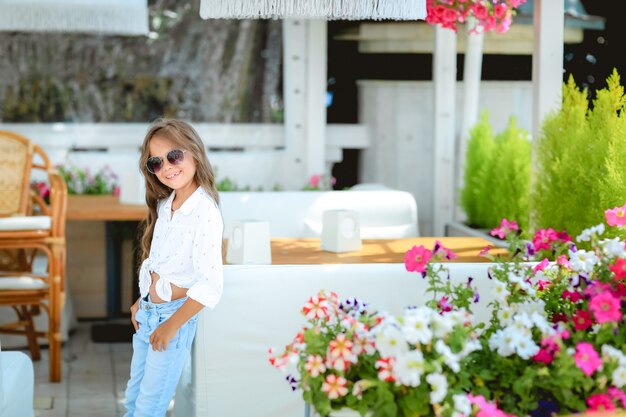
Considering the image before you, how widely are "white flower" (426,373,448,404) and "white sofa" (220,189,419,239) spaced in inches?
155

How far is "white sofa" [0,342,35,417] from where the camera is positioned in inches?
134

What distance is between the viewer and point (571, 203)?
452cm

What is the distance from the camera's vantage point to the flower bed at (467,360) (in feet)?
7.62

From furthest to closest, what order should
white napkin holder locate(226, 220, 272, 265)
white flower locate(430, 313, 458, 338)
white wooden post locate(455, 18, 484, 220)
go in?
white wooden post locate(455, 18, 484, 220), white napkin holder locate(226, 220, 272, 265), white flower locate(430, 313, 458, 338)

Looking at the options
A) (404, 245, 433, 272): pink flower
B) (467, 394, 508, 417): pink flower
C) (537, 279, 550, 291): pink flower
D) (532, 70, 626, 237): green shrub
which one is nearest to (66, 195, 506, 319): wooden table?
(532, 70, 626, 237): green shrub

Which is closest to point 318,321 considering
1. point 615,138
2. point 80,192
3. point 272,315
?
point 272,315

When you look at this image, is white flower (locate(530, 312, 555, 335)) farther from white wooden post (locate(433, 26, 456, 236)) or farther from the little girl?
white wooden post (locate(433, 26, 456, 236))

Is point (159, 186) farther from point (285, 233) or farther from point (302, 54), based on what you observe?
point (302, 54)

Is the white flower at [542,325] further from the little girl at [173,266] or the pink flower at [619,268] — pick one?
the little girl at [173,266]

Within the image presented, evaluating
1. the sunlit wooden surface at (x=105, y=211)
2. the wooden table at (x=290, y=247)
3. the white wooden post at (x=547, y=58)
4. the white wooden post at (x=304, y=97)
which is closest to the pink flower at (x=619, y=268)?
the wooden table at (x=290, y=247)

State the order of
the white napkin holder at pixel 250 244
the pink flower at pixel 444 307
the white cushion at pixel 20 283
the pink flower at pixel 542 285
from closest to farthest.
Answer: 1. the pink flower at pixel 444 307
2. the pink flower at pixel 542 285
3. the white napkin holder at pixel 250 244
4. the white cushion at pixel 20 283

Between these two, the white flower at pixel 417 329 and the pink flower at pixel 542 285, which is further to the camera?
the pink flower at pixel 542 285

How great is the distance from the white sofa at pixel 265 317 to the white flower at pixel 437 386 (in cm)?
149

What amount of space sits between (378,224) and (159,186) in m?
3.22
